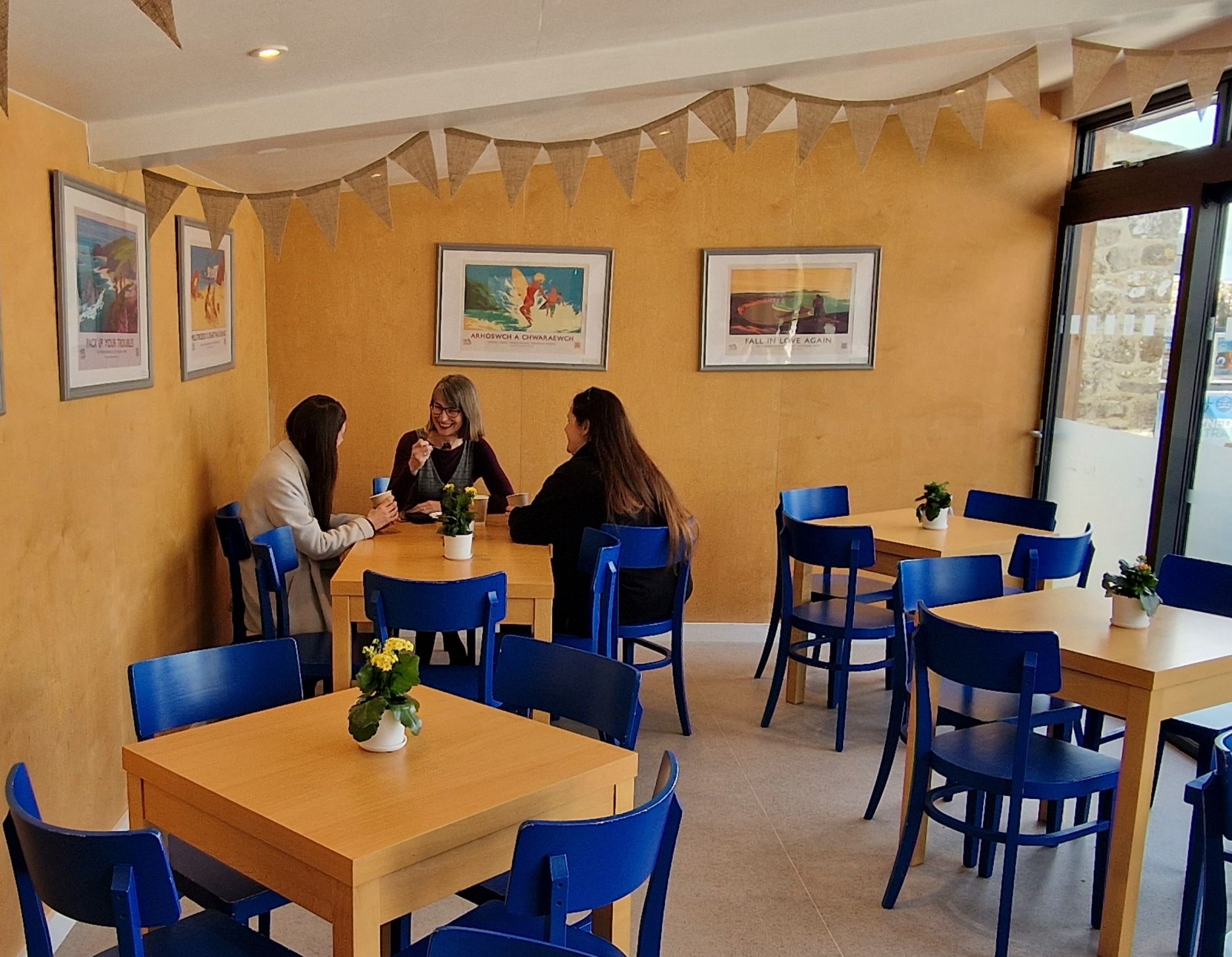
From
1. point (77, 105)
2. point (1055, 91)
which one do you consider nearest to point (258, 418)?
point (77, 105)

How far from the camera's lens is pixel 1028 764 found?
3.05m

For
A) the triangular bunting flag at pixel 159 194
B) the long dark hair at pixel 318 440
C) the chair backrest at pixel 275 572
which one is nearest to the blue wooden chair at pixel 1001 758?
the chair backrest at pixel 275 572

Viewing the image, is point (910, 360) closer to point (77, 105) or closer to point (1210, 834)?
point (1210, 834)

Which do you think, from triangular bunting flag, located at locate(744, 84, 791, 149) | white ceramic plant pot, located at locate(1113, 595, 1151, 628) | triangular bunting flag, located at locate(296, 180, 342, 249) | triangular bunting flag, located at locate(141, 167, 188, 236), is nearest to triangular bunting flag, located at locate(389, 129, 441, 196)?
triangular bunting flag, located at locate(296, 180, 342, 249)

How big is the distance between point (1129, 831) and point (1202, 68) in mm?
2317

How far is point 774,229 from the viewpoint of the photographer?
5789 mm

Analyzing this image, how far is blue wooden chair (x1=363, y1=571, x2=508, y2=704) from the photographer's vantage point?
10.8 ft

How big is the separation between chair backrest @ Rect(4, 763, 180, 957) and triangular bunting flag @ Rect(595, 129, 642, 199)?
2.69 metres

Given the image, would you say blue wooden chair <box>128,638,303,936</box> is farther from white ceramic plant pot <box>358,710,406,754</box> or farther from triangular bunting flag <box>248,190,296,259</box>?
triangular bunting flag <box>248,190,296,259</box>

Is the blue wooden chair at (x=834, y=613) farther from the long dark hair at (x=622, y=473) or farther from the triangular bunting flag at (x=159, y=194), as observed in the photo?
the triangular bunting flag at (x=159, y=194)

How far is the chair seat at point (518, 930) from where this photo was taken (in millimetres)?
2068

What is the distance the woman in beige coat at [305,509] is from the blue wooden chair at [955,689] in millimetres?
2068

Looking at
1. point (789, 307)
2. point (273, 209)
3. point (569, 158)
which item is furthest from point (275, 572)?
point (789, 307)

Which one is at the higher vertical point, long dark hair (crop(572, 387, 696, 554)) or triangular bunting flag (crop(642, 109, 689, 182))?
triangular bunting flag (crop(642, 109, 689, 182))
